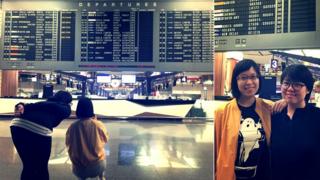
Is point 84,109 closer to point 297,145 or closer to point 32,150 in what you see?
point 32,150

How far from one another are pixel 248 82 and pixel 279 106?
24 centimetres

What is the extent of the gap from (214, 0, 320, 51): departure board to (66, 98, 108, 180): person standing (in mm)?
1764

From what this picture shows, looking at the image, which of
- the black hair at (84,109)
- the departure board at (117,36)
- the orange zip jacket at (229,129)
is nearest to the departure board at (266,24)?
the orange zip jacket at (229,129)

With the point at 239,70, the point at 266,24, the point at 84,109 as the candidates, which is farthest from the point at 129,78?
the point at 239,70

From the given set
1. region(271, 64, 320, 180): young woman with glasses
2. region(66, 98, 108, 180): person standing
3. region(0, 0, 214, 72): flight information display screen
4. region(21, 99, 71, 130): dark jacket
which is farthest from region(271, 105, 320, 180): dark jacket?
region(0, 0, 214, 72): flight information display screen

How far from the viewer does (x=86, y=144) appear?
11.6 feet

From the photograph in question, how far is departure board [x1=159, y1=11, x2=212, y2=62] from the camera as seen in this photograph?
4477mm

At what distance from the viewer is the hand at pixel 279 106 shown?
2043 millimetres

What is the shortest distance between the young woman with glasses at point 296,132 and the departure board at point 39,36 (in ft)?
9.61

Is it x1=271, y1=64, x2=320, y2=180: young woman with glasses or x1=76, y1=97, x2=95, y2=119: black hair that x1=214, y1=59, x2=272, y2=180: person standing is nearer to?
x1=271, y1=64, x2=320, y2=180: young woman with glasses

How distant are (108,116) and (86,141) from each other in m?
9.08

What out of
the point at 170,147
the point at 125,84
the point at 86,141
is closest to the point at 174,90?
the point at 125,84

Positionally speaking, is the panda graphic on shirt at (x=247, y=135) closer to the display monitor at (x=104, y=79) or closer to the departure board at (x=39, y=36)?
the departure board at (x=39, y=36)

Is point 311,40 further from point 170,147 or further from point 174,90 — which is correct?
point 174,90
